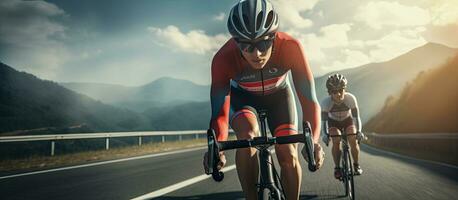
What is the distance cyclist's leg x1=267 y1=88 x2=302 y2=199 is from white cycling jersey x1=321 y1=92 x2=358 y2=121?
364 centimetres

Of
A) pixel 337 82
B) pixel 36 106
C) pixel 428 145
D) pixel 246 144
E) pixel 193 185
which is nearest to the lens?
pixel 246 144

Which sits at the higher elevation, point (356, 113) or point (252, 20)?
point (252, 20)

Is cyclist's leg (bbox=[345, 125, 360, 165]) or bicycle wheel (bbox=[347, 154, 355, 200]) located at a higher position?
cyclist's leg (bbox=[345, 125, 360, 165])

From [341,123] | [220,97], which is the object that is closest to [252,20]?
[220,97]

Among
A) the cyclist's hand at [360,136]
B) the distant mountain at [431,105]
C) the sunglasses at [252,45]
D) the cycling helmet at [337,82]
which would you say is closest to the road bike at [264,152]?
the sunglasses at [252,45]

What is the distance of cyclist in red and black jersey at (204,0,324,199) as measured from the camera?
3299 millimetres

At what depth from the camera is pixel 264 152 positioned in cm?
329

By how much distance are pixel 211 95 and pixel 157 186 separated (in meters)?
4.07

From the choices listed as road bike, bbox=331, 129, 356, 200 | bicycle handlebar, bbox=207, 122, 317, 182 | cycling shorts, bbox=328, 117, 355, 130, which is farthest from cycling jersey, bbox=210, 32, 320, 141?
cycling shorts, bbox=328, 117, 355, 130

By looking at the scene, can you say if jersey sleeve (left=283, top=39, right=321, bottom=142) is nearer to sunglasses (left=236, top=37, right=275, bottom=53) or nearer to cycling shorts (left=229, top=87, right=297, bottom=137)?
cycling shorts (left=229, top=87, right=297, bottom=137)

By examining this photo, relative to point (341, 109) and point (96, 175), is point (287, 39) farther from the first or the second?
point (96, 175)

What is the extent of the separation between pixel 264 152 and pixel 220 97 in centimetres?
64

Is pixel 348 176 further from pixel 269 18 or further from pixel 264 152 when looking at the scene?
pixel 269 18

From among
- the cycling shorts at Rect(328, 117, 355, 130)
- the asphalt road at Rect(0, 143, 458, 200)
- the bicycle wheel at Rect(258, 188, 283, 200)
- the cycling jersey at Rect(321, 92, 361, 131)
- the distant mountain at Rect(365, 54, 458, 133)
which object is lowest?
the asphalt road at Rect(0, 143, 458, 200)
